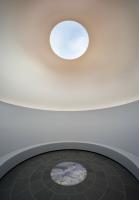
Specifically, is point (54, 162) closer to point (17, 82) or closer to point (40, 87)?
point (40, 87)

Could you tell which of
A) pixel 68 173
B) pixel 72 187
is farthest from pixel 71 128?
pixel 72 187

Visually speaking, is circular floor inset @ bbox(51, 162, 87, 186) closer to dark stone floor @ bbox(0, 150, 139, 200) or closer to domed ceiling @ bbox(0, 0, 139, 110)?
dark stone floor @ bbox(0, 150, 139, 200)

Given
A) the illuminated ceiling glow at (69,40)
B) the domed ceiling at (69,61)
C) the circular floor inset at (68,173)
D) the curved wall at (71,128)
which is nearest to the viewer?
the domed ceiling at (69,61)

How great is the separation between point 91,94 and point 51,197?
2.91 metres

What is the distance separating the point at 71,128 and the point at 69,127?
83 millimetres

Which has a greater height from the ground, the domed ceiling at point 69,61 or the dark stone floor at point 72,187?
the domed ceiling at point 69,61

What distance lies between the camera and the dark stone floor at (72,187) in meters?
3.50

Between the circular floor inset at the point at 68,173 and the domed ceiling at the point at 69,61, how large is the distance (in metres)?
1.81

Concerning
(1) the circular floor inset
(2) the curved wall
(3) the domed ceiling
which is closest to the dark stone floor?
(1) the circular floor inset

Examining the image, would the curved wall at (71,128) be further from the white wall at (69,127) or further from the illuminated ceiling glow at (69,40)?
the illuminated ceiling glow at (69,40)

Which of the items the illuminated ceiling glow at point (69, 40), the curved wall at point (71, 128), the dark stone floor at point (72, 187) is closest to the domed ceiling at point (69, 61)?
the illuminated ceiling glow at point (69, 40)

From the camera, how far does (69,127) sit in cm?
575

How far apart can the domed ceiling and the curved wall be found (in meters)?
0.34

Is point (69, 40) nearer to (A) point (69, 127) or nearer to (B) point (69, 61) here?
(B) point (69, 61)
